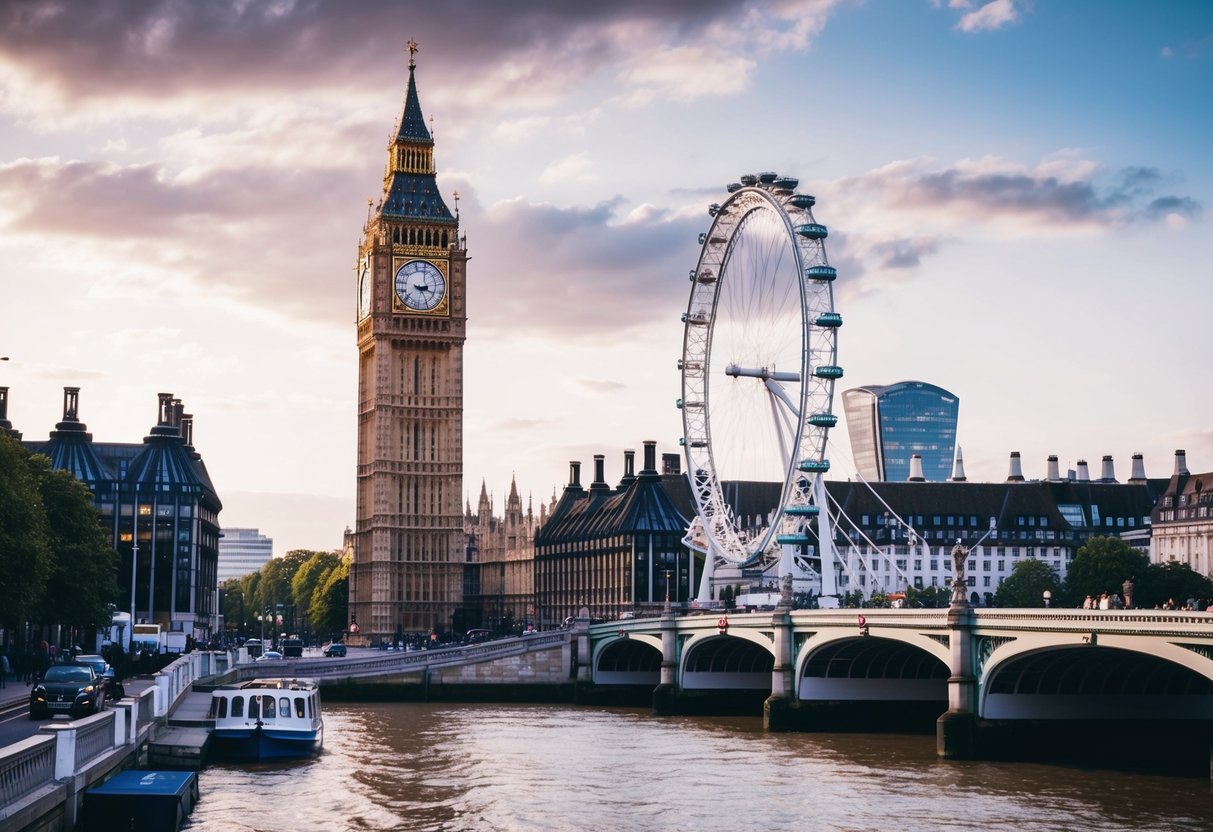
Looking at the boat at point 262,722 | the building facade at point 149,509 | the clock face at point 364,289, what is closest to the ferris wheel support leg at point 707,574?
the building facade at point 149,509

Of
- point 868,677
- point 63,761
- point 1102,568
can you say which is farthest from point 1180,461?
point 63,761

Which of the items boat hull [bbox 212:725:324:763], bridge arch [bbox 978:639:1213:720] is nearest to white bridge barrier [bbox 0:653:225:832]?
boat hull [bbox 212:725:324:763]

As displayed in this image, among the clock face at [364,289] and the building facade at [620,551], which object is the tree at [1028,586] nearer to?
the building facade at [620,551]

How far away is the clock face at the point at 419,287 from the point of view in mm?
146000

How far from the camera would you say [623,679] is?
10231 centimetres

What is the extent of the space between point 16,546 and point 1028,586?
86.5m

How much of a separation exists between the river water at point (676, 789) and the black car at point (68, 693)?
3.63m

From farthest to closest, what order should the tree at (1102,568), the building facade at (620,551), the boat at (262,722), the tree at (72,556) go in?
1. the building facade at (620,551)
2. the tree at (1102,568)
3. the tree at (72,556)
4. the boat at (262,722)

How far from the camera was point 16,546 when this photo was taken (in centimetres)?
5856

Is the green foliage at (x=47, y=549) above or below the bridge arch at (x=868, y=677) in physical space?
above

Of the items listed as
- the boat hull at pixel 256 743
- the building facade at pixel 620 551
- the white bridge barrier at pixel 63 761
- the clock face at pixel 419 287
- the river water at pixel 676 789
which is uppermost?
the clock face at pixel 419 287

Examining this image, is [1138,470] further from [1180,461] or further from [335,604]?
[335,604]

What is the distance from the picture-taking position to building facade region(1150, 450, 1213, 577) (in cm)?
14525

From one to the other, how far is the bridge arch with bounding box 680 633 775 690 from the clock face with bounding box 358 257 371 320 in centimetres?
6569
